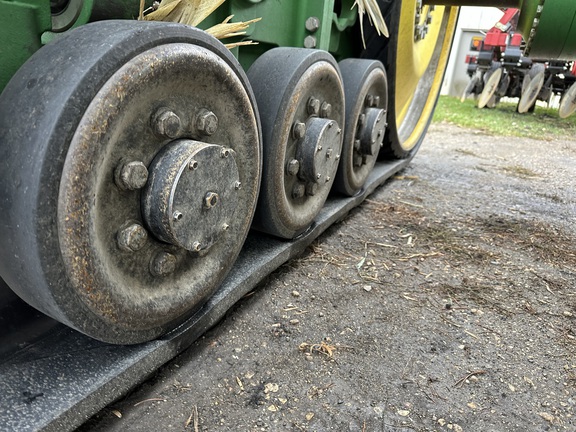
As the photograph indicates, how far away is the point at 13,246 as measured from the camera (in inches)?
27.9

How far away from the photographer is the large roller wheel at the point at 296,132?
1267mm

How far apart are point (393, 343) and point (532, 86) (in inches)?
239

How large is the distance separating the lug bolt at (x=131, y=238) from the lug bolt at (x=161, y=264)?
0.08m

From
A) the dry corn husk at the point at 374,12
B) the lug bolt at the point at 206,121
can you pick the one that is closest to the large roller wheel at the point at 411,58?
the dry corn husk at the point at 374,12

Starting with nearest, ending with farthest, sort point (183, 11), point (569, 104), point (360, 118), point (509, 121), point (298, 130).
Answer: point (183, 11) < point (298, 130) < point (360, 118) < point (569, 104) < point (509, 121)

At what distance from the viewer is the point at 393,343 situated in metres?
1.21

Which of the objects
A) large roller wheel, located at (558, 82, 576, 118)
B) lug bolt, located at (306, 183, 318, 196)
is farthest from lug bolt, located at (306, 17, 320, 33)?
large roller wheel, located at (558, 82, 576, 118)

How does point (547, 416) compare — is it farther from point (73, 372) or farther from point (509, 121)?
point (509, 121)

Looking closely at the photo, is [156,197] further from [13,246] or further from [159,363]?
[159,363]

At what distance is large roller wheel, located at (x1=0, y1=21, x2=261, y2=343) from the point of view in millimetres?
687

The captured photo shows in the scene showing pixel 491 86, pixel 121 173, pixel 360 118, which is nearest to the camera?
pixel 121 173

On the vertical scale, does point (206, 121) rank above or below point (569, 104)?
above

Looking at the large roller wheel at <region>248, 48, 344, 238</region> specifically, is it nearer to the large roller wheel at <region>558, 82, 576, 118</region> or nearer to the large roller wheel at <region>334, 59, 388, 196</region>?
the large roller wheel at <region>334, 59, 388, 196</region>

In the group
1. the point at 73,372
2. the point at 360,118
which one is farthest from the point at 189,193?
the point at 360,118
